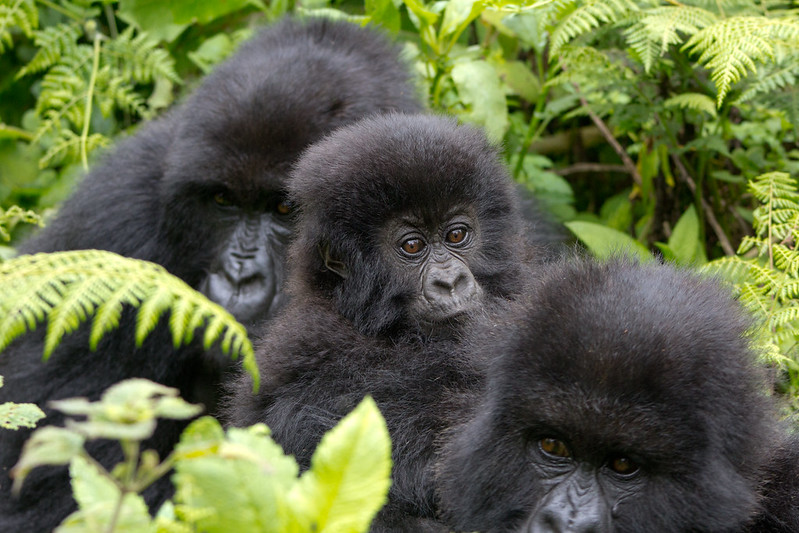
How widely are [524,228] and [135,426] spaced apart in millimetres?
2516

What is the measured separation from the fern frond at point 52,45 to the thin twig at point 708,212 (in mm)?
3380

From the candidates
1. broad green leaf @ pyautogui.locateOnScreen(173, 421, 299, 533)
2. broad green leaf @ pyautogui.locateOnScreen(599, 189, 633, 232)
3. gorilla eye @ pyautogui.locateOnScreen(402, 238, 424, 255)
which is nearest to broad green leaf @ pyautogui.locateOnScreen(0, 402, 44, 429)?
broad green leaf @ pyautogui.locateOnScreen(173, 421, 299, 533)

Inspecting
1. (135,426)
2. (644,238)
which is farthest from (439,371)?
(644,238)

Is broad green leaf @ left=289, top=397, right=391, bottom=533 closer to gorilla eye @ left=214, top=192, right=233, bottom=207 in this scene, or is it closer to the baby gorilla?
the baby gorilla

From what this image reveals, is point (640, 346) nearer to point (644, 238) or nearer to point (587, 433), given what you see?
point (587, 433)

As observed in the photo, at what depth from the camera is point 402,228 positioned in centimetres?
314

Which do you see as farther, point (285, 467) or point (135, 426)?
point (285, 467)

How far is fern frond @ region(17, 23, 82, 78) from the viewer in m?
5.27

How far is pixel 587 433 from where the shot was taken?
2.19 m

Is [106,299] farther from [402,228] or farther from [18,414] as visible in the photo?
[402,228]

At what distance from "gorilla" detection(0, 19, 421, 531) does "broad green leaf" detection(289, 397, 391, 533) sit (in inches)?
85.3

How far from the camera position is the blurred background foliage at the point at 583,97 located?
3.72 metres

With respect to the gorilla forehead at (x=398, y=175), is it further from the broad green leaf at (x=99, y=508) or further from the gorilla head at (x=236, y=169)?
the broad green leaf at (x=99, y=508)

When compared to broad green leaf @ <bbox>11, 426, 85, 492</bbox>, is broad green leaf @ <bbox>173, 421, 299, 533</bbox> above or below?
below
